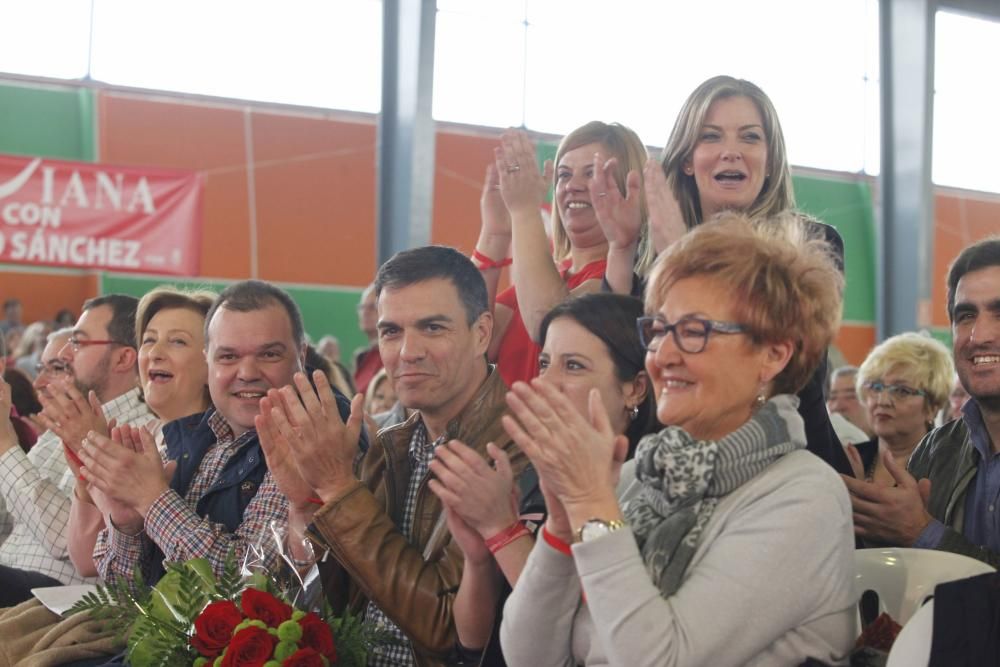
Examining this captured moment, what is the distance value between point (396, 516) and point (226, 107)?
8.53m

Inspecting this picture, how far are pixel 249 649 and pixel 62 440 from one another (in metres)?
1.23

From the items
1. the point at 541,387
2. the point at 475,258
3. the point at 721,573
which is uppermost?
the point at 475,258

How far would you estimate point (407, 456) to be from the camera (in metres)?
2.41

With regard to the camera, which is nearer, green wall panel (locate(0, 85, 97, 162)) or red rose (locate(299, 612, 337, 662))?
red rose (locate(299, 612, 337, 662))

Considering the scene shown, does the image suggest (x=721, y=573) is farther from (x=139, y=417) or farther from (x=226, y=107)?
(x=226, y=107)

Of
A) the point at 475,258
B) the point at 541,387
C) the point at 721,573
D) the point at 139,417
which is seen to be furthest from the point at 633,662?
the point at 139,417

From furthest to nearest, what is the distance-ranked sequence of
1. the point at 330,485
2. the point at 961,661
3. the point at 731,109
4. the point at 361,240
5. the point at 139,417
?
the point at 361,240, the point at 139,417, the point at 731,109, the point at 330,485, the point at 961,661

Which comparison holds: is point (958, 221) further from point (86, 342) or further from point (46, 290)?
point (86, 342)

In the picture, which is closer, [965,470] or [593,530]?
[593,530]

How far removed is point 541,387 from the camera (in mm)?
1645

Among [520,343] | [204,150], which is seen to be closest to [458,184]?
[204,150]

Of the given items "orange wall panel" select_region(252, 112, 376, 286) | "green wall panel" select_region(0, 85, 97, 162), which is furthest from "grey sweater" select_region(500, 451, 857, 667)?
"orange wall panel" select_region(252, 112, 376, 286)

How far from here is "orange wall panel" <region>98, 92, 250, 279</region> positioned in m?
9.71

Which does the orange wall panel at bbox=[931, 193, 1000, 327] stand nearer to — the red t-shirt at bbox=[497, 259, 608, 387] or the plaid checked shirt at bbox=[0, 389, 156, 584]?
the red t-shirt at bbox=[497, 259, 608, 387]
